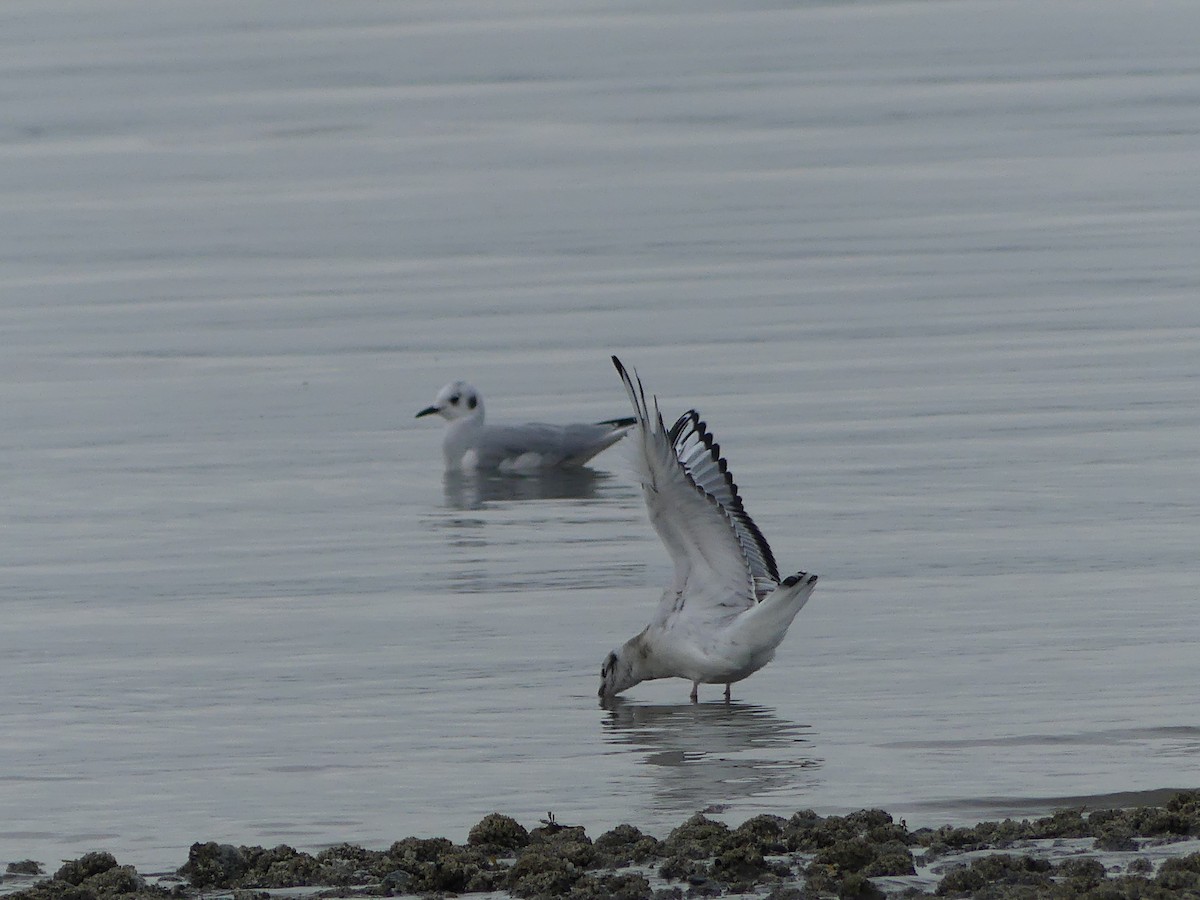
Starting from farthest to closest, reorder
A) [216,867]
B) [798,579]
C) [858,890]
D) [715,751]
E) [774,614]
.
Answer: [774,614]
[798,579]
[715,751]
[216,867]
[858,890]

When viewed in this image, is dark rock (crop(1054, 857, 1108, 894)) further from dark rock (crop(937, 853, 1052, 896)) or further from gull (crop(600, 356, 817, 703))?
gull (crop(600, 356, 817, 703))

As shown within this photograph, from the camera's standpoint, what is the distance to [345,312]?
832 inches

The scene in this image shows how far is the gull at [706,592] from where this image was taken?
34.7 feet

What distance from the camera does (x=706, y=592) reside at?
11.1 metres

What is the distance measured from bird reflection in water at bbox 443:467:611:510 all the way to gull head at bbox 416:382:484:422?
0.45 metres

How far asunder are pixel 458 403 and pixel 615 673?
6309 mm

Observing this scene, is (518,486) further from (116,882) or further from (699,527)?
(116,882)

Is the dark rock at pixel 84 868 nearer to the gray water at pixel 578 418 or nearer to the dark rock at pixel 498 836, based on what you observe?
the gray water at pixel 578 418

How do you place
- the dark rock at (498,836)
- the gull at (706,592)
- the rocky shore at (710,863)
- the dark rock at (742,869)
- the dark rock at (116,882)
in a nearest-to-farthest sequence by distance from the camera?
the rocky shore at (710,863) → the dark rock at (742,869) → the dark rock at (116,882) → the dark rock at (498,836) → the gull at (706,592)

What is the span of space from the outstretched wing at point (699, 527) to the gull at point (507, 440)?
520 cm

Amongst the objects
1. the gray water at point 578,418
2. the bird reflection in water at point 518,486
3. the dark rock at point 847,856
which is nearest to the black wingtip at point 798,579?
the gray water at point 578,418

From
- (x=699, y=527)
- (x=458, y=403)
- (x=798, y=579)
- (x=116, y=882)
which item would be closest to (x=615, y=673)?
(x=699, y=527)

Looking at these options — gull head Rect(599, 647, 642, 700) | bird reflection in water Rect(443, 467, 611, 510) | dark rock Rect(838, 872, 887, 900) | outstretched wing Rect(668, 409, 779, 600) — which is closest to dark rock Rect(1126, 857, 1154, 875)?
dark rock Rect(838, 872, 887, 900)

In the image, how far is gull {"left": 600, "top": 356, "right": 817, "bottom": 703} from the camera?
10570 mm
